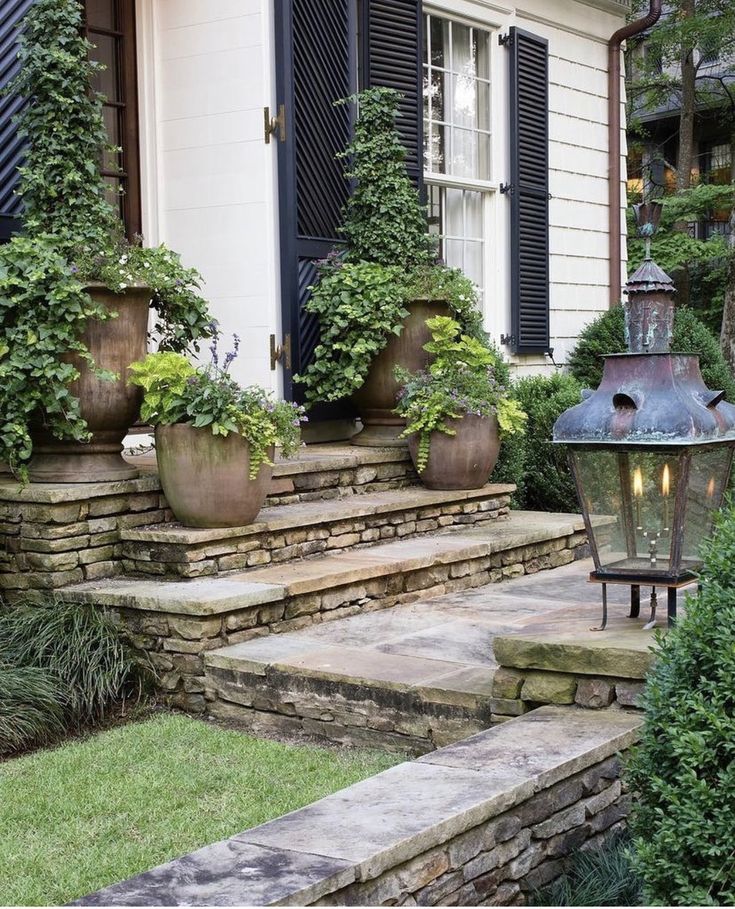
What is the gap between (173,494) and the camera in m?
5.09

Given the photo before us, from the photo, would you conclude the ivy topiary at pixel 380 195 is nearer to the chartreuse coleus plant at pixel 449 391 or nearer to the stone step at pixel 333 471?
the chartreuse coleus plant at pixel 449 391

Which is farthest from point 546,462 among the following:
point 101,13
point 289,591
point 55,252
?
point 55,252

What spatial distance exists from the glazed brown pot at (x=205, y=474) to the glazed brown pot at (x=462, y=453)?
1667mm

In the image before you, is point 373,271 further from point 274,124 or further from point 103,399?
point 103,399

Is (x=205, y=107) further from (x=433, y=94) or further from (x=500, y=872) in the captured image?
(x=500, y=872)

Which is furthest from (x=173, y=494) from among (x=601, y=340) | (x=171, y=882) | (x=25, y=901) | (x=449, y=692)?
(x=601, y=340)

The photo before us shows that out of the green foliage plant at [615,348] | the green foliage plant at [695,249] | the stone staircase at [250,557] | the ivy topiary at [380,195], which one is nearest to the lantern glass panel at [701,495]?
the stone staircase at [250,557]

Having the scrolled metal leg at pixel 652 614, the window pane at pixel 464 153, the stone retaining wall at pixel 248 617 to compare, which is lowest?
the stone retaining wall at pixel 248 617

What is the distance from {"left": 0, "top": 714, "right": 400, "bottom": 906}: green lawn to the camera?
310cm

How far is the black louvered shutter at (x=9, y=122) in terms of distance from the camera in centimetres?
547

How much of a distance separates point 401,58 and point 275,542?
381cm

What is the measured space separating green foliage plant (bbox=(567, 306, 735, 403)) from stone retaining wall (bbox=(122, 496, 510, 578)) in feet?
11.2

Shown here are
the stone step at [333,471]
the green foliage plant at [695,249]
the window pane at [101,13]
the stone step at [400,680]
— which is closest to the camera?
the stone step at [400,680]

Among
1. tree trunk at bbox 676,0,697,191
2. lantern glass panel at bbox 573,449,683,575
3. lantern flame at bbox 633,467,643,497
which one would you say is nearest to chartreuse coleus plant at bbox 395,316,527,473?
lantern glass panel at bbox 573,449,683,575
